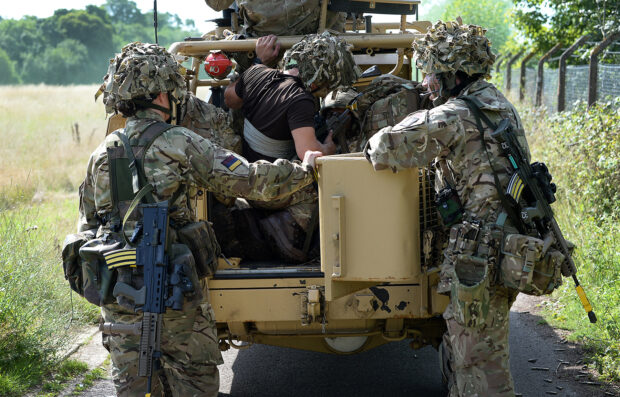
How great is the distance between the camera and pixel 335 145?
Answer: 4.60m

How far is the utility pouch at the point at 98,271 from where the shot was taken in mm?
3479

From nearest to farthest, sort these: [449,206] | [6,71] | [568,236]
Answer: [449,206]
[568,236]
[6,71]

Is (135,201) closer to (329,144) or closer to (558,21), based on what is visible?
(329,144)

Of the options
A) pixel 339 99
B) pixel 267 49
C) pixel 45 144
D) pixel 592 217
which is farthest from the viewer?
pixel 45 144

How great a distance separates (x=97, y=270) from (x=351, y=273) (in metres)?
1.14

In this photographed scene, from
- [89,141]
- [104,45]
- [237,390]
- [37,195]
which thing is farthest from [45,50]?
[237,390]

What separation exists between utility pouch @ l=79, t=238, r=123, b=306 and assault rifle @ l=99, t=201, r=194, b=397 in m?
0.10

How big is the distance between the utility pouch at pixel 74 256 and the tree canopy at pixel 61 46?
62.8m

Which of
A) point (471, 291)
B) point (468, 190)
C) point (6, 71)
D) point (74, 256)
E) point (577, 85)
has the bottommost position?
point (6, 71)

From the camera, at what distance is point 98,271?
352 cm

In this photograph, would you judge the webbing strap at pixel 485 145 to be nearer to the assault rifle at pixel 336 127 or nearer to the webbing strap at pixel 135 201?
the assault rifle at pixel 336 127

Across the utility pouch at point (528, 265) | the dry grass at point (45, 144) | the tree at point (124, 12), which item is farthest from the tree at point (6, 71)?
the utility pouch at point (528, 265)

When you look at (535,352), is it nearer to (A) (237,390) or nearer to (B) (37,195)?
(A) (237,390)

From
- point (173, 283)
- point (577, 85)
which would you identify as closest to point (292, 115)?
point (173, 283)
